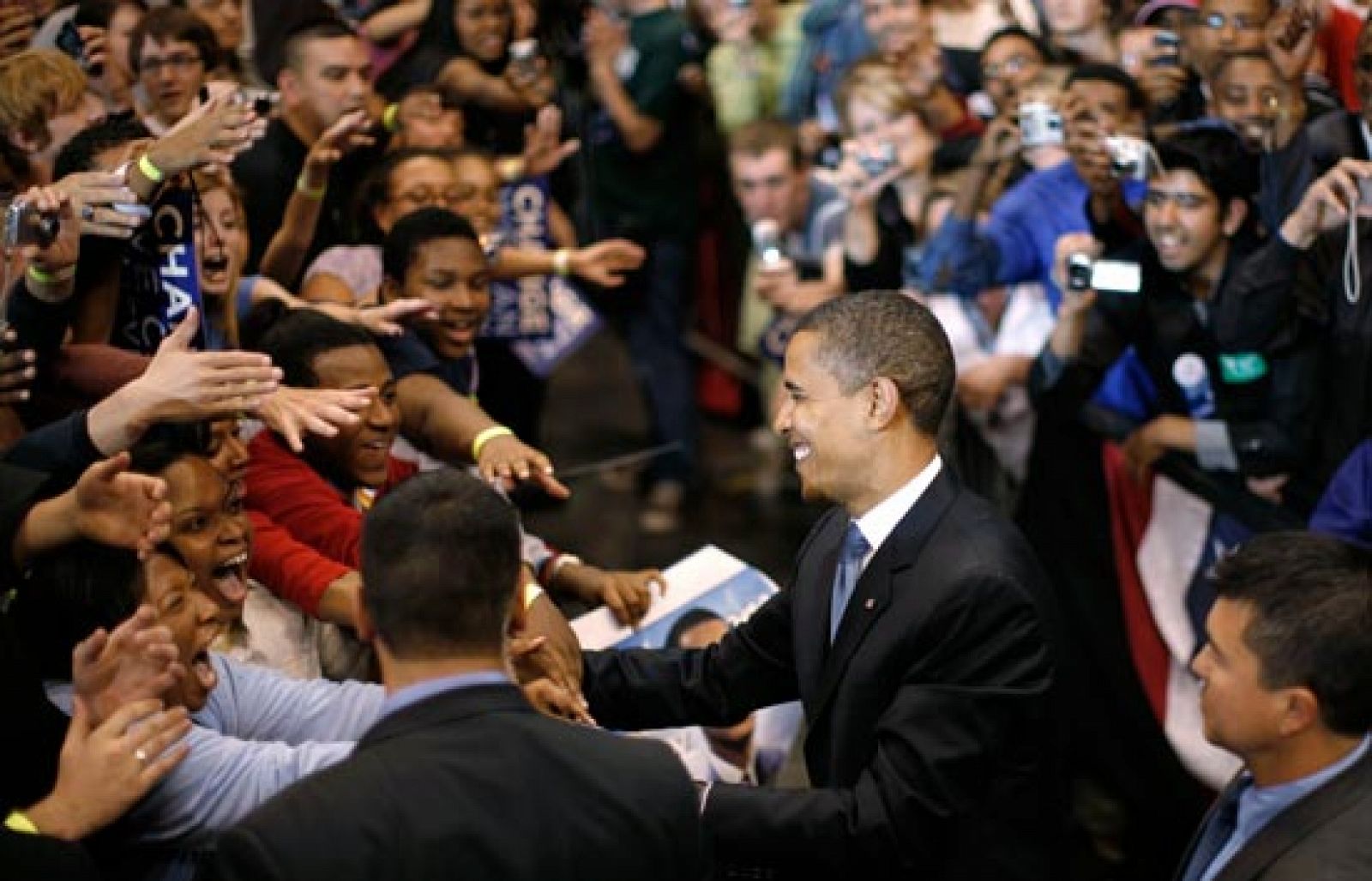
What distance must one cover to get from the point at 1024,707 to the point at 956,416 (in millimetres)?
3127

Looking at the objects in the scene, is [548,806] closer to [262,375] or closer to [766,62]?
[262,375]

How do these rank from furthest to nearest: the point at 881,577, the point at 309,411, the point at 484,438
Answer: the point at 484,438
the point at 309,411
the point at 881,577

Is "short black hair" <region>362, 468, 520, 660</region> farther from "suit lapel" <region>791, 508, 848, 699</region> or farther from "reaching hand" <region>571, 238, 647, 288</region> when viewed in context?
"reaching hand" <region>571, 238, 647, 288</region>

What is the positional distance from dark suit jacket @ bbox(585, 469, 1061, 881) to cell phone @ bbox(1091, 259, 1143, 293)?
2.03 m

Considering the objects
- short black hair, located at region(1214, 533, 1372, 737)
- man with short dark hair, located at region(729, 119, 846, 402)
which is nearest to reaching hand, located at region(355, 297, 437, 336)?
short black hair, located at region(1214, 533, 1372, 737)

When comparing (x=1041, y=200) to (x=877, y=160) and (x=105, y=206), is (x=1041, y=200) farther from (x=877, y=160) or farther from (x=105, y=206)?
(x=105, y=206)

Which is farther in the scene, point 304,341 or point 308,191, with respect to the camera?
point 308,191

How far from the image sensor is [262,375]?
142 inches

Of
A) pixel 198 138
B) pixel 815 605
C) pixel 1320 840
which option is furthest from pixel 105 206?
pixel 1320 840

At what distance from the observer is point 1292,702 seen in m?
3.37

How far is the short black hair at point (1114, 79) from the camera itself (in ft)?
20.1

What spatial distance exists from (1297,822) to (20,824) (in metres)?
1.93

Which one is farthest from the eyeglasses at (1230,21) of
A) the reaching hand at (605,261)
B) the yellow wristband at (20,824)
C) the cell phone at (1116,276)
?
the yellow wristband at (20,824)

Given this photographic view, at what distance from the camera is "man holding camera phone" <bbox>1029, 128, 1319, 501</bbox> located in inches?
213
